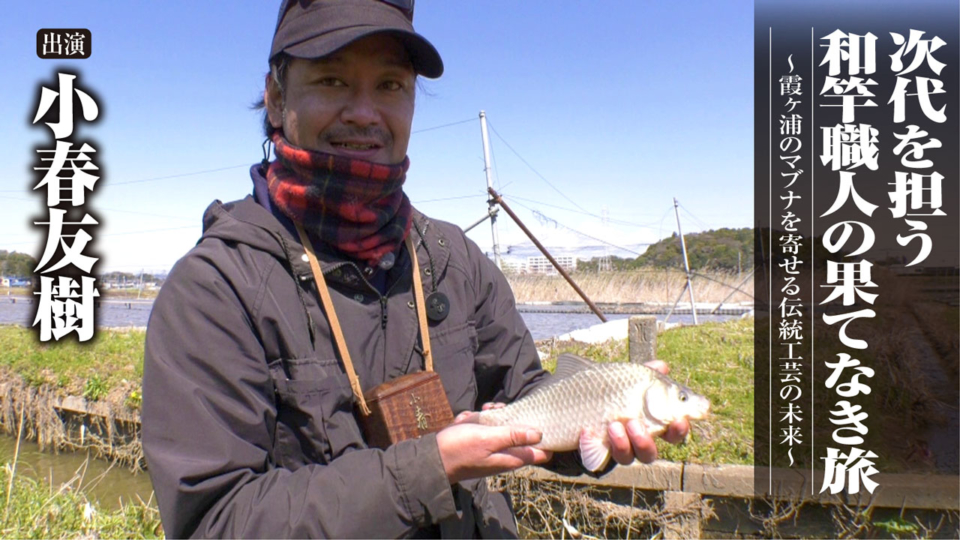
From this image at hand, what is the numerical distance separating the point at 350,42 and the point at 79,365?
9305 millimetres

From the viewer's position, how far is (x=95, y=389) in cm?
844

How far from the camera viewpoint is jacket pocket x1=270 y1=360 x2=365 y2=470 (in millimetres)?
1713

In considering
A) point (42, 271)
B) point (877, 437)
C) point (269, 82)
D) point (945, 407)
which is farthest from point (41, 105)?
point (945, 407)

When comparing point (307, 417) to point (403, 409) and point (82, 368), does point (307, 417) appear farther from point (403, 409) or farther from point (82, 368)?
point (82, 368)

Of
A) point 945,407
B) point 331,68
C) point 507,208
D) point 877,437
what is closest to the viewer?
point 331,68

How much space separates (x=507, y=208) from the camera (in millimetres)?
11867

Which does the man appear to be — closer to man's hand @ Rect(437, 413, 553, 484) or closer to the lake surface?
man's hand @ Rect(437, 413, 553, 484)

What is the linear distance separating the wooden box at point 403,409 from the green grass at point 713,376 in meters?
2.83

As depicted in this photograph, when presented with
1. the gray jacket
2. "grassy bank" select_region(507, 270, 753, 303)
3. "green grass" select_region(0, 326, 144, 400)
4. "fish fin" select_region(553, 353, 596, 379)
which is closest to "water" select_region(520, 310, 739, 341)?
"grassy bank" select_region(507, 270, 753, 303)

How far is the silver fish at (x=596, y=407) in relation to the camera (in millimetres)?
2117

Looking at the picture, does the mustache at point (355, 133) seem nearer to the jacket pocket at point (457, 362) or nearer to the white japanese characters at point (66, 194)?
the jacket pocket at point (457, 362)

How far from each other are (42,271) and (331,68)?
4871 millimetres

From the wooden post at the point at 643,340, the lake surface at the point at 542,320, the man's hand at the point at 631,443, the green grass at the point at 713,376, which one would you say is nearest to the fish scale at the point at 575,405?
the man's hand at the point at 631,443

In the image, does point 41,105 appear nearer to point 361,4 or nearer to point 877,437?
point 361,4
